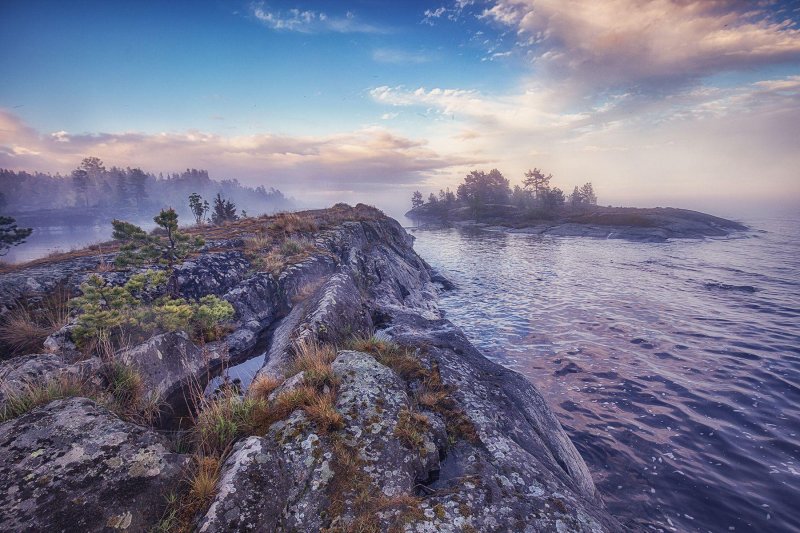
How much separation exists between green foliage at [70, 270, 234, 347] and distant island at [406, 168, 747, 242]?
73941 millimetres

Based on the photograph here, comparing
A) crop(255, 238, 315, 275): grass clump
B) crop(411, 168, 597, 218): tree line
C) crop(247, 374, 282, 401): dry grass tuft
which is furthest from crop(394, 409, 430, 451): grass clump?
crop(411, 168, 597, 218): tree line

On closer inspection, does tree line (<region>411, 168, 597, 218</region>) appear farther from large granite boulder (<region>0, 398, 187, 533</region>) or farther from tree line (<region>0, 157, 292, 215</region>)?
tree line (<region>0, 157, 292, 215</region>)

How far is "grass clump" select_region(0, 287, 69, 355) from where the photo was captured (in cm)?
774

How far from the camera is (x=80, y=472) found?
3.55m

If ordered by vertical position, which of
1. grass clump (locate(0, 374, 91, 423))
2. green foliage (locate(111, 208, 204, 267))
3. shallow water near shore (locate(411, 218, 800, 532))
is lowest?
shallow water near shore (locate(411, 218, 800, 532))

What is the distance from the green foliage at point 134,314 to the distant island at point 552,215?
73.9 m

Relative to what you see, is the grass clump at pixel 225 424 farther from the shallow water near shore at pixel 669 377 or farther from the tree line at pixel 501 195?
the tree line at pixel 501 195

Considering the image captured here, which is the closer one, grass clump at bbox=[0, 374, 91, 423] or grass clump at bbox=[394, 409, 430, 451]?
grass clump at bbox=[0, 374, 91, 423]

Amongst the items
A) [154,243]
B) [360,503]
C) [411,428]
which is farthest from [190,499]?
[154,243]

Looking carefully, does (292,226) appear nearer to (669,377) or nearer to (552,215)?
(669,377)

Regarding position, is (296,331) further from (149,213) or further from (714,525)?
(149,213)

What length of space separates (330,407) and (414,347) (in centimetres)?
349

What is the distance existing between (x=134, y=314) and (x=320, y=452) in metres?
8.04

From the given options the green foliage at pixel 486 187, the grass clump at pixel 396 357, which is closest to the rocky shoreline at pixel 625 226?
the green foliage at pixel 486 187
